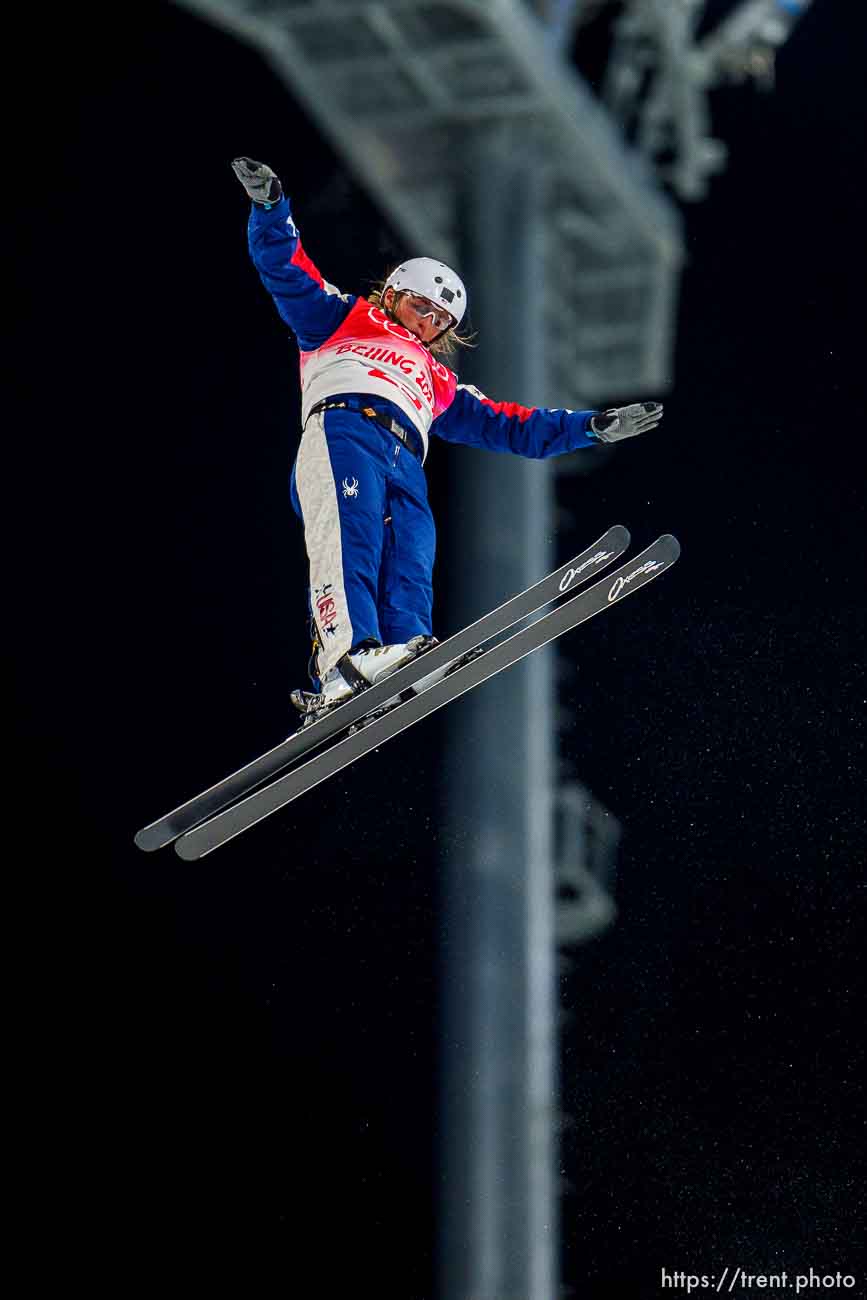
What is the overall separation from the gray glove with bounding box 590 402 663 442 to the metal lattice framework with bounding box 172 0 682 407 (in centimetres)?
579

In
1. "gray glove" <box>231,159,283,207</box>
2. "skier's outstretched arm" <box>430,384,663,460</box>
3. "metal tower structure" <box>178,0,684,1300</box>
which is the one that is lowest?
"metal tower structure" <box>178,0,684,1300</box>

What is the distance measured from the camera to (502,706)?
1162cm

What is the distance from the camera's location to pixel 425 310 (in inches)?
225

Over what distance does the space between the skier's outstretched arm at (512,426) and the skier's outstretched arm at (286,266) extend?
530 millimetres

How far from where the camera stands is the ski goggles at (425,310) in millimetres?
5703

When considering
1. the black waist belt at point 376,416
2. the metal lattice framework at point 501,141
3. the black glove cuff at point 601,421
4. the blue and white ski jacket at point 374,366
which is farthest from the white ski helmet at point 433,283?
the metal lattice framework at point 501,141

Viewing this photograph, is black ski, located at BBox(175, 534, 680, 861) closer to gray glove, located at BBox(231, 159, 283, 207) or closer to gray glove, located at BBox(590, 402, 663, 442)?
gray glove, located at BBox(590, 402, 663, 442)

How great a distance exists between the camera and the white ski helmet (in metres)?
5.68

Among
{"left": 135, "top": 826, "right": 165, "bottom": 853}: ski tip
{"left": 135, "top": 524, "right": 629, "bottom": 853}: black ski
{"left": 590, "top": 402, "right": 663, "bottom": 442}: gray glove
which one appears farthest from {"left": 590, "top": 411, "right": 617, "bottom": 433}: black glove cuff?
{"left": 135, "top": 826, "right": 165, "bottom": 853}: ski tip

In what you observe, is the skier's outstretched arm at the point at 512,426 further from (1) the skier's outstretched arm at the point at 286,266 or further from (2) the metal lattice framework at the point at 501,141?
(2) the metal lattice framework at the point at 501,141

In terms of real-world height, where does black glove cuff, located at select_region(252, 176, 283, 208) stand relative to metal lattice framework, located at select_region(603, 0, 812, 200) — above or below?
above

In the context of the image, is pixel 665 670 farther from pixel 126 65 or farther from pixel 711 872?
pixel 126 65

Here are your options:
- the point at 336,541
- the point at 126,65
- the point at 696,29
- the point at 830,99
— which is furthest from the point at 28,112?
the point at 336,541

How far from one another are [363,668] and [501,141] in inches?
304
